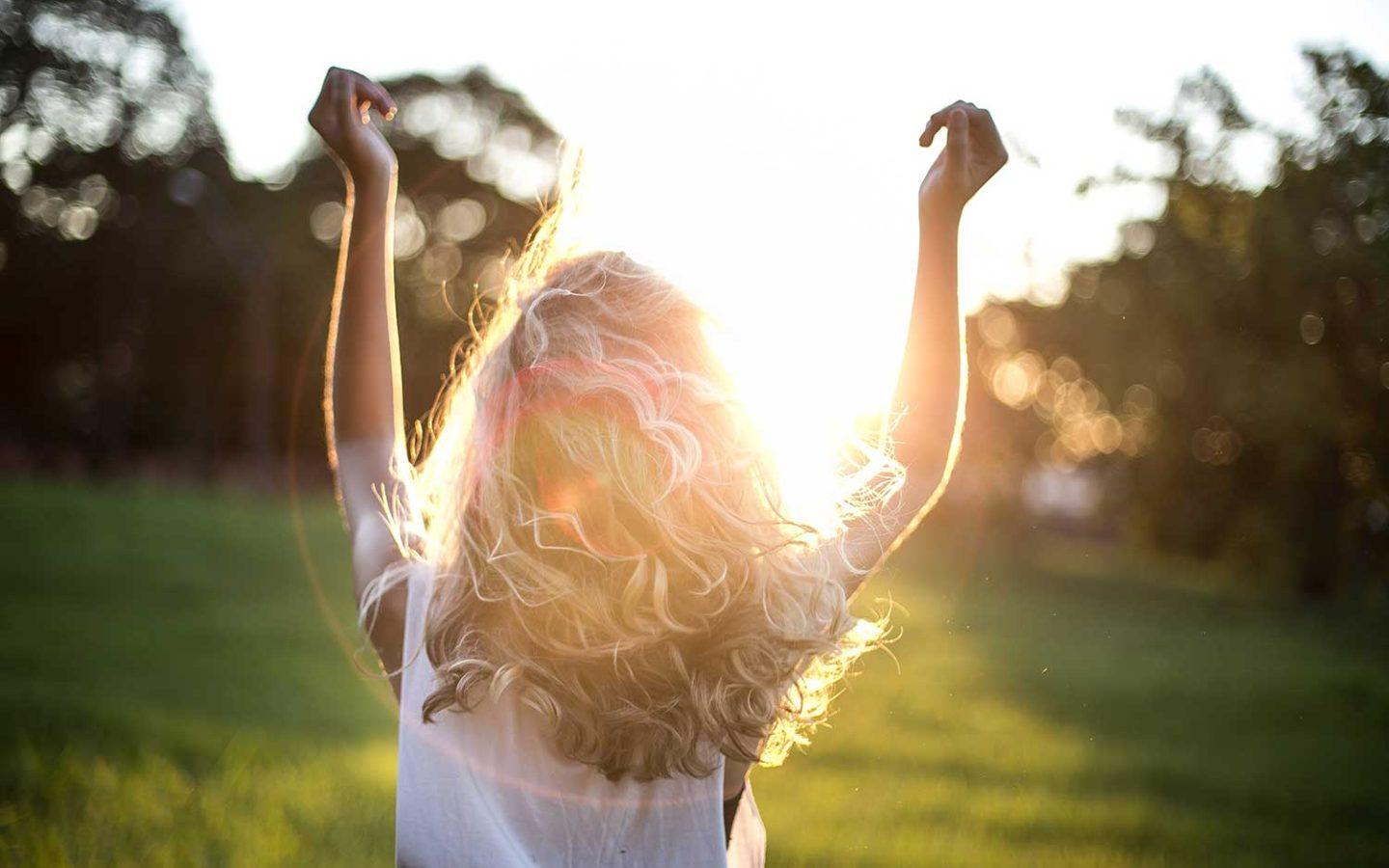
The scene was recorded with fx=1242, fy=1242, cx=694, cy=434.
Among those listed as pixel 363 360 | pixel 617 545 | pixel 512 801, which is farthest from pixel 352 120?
pixel 512 801

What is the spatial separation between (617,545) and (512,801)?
351mm

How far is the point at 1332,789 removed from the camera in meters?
7.59

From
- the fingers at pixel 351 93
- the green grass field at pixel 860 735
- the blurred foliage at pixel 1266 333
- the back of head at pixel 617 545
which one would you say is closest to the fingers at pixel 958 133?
the back of head at pixel 617 545

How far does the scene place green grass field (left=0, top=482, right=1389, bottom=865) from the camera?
5.27 m

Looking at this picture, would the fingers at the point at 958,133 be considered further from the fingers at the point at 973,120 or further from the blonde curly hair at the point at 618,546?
the blonde curly hair at the point at 618,546

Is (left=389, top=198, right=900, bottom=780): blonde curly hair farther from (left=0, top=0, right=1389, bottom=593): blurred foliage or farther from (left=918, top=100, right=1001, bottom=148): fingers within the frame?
(left=0, top=0, right=1389, bottom=593): blurred foliage

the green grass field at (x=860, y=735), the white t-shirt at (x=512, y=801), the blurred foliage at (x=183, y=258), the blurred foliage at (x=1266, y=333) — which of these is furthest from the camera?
the blurred foliage at (x=183, y=258)

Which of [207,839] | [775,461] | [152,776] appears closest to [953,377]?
[775,461]

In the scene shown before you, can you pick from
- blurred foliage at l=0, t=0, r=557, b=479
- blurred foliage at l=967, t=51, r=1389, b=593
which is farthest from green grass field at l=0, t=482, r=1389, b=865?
blurred foliage at l=0, t=0, r=557, b=479

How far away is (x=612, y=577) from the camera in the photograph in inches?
62.6

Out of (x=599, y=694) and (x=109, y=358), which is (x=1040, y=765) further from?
(x=109, y=358)

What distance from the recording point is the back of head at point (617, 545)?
1.55 metres

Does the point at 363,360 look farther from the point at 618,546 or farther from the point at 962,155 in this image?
the point at 962,155

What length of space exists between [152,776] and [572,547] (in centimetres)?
507
